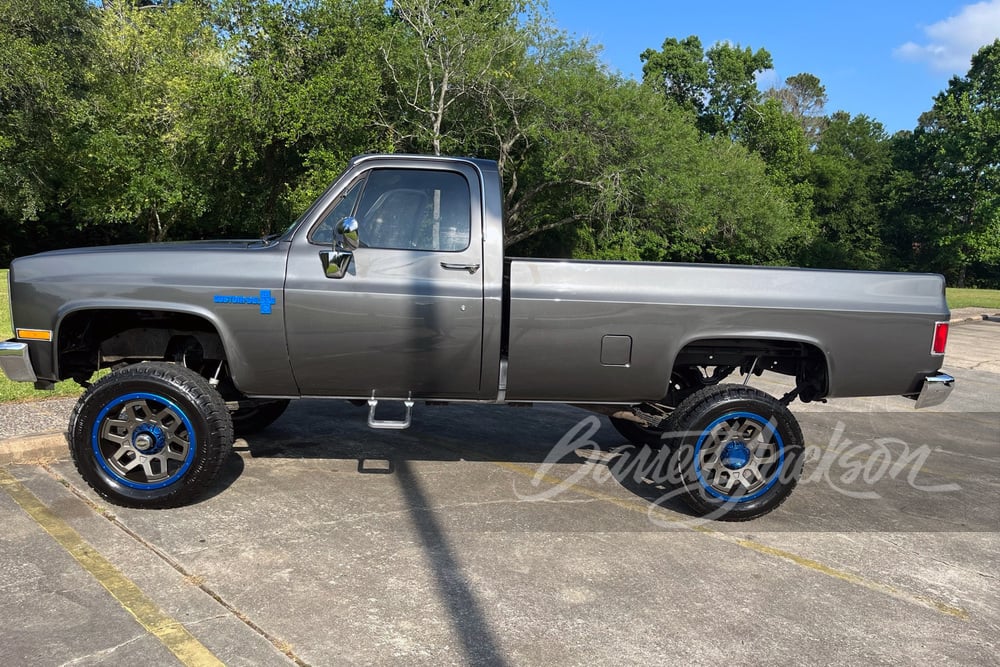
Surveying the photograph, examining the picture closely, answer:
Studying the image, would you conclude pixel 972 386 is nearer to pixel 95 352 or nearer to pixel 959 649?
pixel 959 649

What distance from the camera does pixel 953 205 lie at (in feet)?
155

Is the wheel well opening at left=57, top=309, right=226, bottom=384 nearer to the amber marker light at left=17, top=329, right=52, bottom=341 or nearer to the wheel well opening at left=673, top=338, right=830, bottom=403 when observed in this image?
the amber marker light at left=17, top=329, right=52, bottom=341

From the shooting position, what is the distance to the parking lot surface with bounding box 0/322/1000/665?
3195 mm

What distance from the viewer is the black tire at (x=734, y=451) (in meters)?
4.63

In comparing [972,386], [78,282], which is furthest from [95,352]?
[972,386]

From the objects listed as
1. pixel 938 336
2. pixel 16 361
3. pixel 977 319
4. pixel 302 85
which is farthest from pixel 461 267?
pixel 977 319

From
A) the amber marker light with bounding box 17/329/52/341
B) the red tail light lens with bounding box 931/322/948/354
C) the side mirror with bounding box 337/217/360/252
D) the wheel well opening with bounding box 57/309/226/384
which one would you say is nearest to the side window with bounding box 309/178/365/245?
the side mirror with bounding box 337/217/360/252

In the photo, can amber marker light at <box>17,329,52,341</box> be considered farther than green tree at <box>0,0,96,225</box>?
No

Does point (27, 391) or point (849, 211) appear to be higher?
point (849, 211)

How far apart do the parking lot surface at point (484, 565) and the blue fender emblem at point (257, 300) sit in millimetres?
1246

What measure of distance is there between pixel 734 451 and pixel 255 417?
375 centimetres

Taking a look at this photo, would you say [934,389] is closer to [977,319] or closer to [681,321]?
[681,321]

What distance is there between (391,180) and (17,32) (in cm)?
2378

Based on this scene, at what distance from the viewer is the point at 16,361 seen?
4352 millimetres
